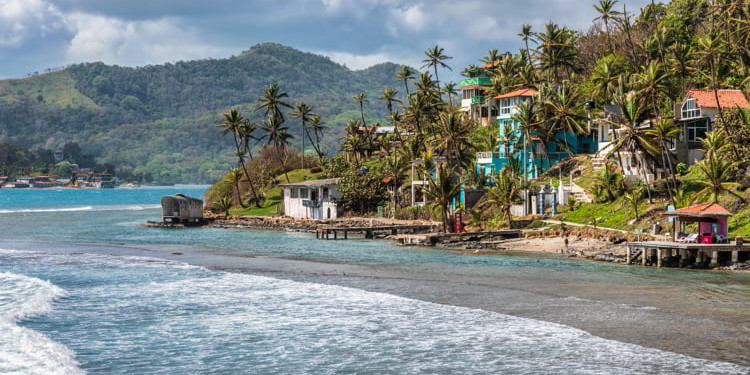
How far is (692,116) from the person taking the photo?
75562 mm

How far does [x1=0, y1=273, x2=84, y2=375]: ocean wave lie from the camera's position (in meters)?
25.9

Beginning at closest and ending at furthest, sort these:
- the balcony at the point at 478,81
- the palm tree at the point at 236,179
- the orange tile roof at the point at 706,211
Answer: the orange tile roof at the point at 706,211 < the palm tree at the point at 236,179 < the balcony at the point at 478,81

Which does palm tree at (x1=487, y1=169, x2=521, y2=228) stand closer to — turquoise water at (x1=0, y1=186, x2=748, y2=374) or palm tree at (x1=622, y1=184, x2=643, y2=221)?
palm tree at (x1=622, y1=184, x2=643, y2=221)

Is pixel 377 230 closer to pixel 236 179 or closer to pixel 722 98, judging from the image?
pixel 722 98

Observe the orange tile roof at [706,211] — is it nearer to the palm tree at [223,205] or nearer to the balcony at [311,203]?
the balcony at [311,203]

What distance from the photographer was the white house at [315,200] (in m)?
101

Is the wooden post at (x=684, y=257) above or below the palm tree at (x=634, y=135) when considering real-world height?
below

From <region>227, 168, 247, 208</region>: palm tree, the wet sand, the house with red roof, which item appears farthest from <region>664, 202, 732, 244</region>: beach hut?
<region>227, 168, 247, 208</region>: palm tree

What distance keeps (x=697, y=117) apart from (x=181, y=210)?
223ft

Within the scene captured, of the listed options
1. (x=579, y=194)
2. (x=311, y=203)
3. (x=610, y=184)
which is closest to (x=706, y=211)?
(x=610, y=184)

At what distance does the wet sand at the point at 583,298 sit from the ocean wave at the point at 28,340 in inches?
569

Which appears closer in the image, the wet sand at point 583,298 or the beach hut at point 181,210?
the wet sand at point 583,298

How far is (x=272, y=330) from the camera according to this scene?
105 ft

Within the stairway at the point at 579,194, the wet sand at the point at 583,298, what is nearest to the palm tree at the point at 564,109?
the stairway at the point at 579,194
